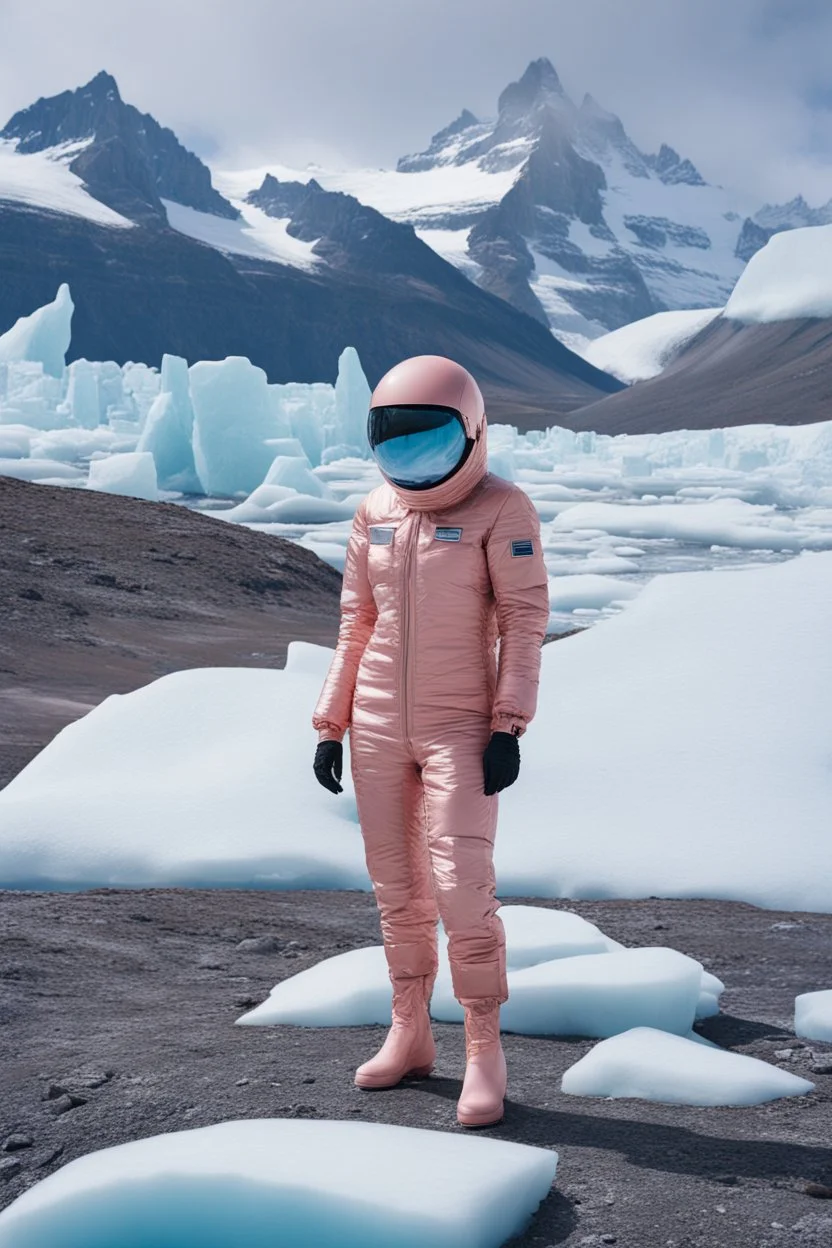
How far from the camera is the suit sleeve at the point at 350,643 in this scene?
3453 mm

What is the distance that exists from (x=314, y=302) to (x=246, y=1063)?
156 m

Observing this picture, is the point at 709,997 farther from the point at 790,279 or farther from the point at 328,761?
the point at 790,279

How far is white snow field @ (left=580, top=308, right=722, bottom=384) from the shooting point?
180m

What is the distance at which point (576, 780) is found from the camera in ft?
23.5

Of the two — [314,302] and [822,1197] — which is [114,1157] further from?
[314,302]

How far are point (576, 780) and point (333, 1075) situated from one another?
12.9ft

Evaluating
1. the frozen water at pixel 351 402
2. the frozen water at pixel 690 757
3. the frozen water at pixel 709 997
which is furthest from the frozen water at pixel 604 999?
the frozen water at pixel 351 402

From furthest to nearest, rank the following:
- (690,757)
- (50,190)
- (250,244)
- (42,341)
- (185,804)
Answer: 1. (250,244)
2. (50,190)
3. (42,341)
4. (690,757)
5. (185,804)

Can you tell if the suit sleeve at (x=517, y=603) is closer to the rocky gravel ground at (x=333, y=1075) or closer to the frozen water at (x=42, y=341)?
the rocky gravel ground at (x=333, y=1075)

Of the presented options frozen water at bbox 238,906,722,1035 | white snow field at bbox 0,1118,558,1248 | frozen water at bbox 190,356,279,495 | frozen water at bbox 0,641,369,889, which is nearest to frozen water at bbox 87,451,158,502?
frozen water at bbox 190,356,279,495

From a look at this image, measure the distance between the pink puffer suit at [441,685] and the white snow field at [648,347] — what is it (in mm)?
176592

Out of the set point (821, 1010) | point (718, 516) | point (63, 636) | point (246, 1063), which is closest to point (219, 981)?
point (246, 1063)

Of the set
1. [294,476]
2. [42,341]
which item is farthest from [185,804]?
[42,341]

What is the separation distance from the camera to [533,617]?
3.24 metres
